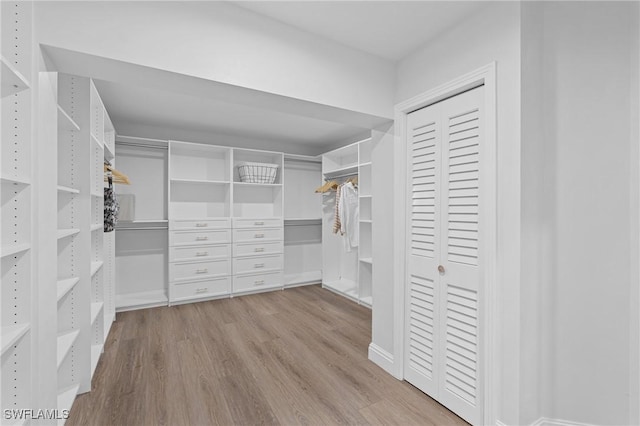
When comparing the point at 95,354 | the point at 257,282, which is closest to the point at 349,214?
the point at 257,282

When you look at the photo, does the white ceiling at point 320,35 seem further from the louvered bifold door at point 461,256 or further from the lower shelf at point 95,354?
the lower shelf at point 95,354

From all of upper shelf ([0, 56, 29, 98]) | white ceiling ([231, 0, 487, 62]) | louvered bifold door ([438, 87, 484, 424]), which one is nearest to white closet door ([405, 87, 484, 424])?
louvered bifold door ([438, 87, 484, 424])

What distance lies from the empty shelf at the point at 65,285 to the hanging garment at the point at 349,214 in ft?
10.0

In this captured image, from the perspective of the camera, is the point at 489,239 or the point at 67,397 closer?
the point at 489,239

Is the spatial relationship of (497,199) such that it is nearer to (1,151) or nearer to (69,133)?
(1,151)

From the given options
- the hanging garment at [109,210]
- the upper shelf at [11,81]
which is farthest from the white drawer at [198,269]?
the upper shelf at [11,81]

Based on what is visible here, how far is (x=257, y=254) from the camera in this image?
14.9 ft

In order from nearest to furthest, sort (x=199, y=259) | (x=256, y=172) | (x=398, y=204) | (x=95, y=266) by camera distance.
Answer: (x=398, y=204), (x=95, y=266), (x=199, y=259), (x=256, y=172)

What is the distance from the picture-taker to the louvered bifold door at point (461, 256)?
1.77 m

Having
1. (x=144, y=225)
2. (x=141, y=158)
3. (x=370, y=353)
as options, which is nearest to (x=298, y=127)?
(x=141, y=158)

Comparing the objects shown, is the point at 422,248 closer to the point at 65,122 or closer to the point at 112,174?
the point at 65,122

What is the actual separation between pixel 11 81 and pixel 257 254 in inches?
141

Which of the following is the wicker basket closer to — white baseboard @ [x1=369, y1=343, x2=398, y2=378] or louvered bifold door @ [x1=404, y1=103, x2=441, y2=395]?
louvered bifold door @ [x1=404, y1=103, x2=441, y2=395]

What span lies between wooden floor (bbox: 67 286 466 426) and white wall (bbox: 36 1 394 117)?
2025 millimetres
